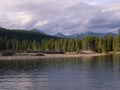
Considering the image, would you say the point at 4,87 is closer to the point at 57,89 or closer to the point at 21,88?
the point at 21,88

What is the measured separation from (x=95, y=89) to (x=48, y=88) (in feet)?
29.3

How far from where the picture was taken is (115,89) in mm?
54562

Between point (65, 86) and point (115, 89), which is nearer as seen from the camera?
point (115, 89)

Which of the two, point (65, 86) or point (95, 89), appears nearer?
point (95, 89)

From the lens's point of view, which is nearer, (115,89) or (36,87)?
(115,89)

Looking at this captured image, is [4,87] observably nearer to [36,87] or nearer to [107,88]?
[36,87]

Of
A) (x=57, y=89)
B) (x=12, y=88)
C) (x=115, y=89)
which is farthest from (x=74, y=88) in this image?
(x=12, y=88)

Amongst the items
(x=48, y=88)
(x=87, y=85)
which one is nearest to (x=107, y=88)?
(x=87, y=85)

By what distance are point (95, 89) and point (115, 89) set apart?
356cm

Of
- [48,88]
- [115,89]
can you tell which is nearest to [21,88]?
[48,88]

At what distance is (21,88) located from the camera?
58312 mm

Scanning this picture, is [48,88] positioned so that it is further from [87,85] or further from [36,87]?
→ [87,85]

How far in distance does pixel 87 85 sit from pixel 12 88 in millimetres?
14690

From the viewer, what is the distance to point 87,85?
60594 millimetres
